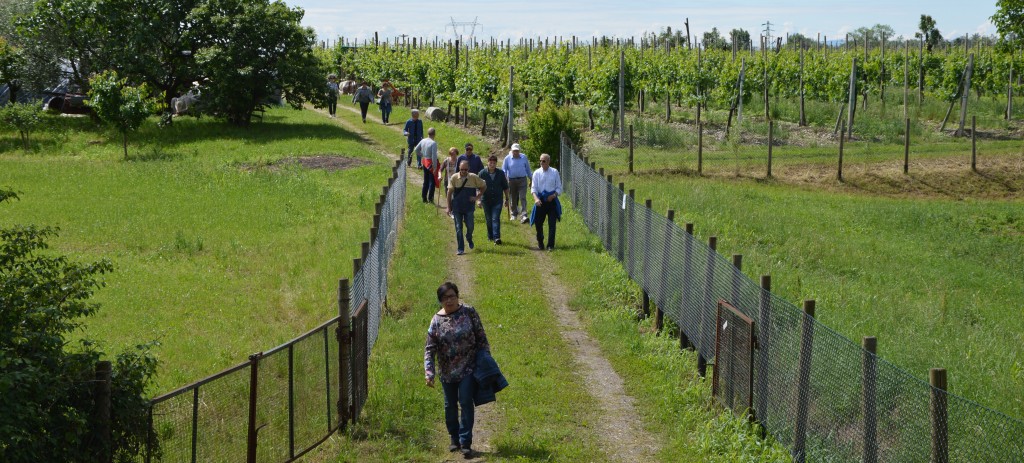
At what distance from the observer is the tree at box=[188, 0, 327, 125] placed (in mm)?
35219

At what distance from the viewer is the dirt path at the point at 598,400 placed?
898 centimetres

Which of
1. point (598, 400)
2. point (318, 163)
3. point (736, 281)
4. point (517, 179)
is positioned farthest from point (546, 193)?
point (318, 163)

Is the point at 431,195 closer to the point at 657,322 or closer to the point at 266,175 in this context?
the point at 266,175

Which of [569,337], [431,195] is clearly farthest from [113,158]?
[569,337]

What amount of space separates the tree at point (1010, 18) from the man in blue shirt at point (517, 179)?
60.0ft

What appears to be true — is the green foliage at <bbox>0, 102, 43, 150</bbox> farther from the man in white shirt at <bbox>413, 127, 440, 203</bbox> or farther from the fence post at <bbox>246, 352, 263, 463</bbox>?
the fence post at <bbox>246, 352, 263, 463</bbox>

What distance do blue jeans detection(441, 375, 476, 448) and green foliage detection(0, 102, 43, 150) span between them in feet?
93.9

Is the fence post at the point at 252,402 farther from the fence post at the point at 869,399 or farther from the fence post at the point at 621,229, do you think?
the fence post at the point at 621,229

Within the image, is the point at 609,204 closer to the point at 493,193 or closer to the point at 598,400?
the point at 493,193

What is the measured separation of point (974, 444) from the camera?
21.7ft

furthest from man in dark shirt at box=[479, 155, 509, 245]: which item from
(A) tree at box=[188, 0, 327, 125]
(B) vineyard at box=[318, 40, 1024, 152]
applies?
(A) tree at box=[188, 0, 327, 125]

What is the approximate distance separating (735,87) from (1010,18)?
13517 mm

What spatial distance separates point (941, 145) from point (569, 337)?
26.2 meters

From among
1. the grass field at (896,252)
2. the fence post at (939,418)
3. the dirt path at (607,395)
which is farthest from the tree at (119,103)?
the fence post at (939,418)
